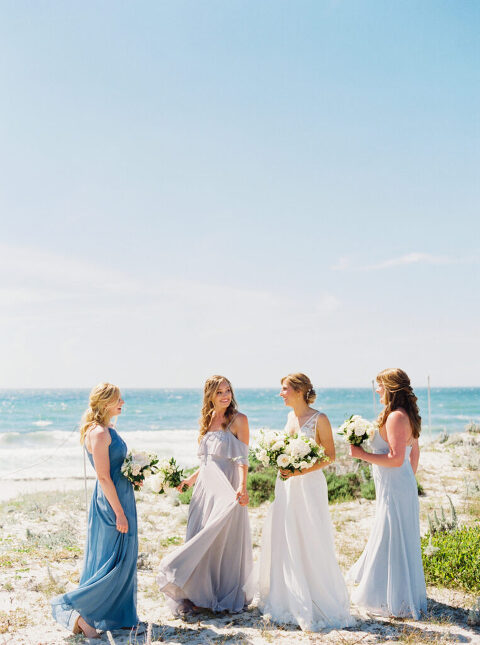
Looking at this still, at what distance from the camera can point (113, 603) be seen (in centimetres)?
508

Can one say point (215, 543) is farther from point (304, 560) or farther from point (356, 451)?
point (356, 451)

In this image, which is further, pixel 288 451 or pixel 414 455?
pixel 414 455

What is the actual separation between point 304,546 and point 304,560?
5.4 inches

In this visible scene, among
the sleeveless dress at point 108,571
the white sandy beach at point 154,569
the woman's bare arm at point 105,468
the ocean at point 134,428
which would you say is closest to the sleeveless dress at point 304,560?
the white sandy beach at point 154,569

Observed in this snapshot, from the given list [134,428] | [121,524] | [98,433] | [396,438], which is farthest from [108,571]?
[134,428]

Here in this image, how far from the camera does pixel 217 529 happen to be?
5391 mm

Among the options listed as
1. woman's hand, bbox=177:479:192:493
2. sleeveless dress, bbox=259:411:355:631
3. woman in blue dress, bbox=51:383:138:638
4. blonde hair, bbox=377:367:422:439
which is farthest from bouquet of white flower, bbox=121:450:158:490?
blonde hair, bbox=377:367:422:439

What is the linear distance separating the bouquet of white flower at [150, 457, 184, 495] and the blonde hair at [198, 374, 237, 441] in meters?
0.46

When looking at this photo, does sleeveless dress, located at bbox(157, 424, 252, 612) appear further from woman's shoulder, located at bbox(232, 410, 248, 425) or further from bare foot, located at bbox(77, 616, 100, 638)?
bare foot, located at bbox(77, 616, 100, 638)

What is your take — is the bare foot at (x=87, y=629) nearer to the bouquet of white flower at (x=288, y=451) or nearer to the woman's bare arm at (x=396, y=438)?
the bouquet of white flower at (x=288, y=451)

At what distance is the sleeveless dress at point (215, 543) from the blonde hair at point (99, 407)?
1.19 meters

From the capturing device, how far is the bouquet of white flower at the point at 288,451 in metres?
5.03

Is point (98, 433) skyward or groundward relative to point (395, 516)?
skyward

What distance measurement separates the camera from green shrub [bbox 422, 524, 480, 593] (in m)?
6.11
